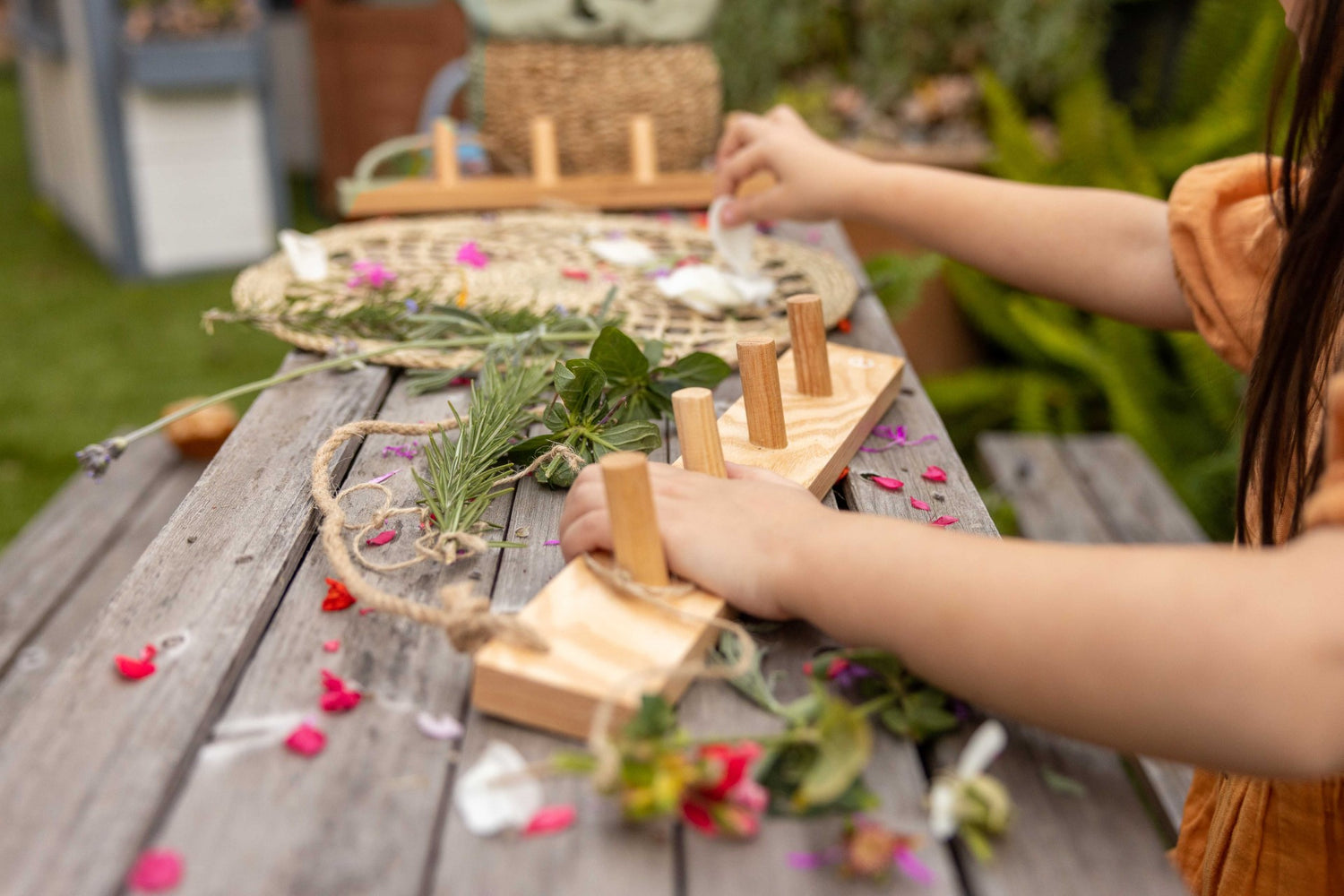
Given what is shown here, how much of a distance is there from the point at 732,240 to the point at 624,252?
0.15m

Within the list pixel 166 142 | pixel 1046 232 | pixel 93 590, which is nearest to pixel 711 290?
pixel 1046 232

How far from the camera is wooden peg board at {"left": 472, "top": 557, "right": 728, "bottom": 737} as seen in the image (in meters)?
0.59

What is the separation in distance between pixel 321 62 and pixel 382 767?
4.63 m

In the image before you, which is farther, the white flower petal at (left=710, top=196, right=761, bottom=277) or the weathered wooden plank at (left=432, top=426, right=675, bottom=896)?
the white flower petal at (left=710, top=196, right=761, bottom=277)

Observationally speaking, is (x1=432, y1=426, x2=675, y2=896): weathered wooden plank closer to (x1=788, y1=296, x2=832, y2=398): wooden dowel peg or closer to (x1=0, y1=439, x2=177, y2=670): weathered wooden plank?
(x1=788, y1=296, x2=832, y2=398): wooden dowel peg

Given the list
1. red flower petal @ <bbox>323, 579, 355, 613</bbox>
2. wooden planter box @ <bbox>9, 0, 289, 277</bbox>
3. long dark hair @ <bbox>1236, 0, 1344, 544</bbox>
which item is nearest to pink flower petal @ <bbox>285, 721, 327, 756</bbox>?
red flower petal @ <bbox>323, 579, 355, 613</bbox>

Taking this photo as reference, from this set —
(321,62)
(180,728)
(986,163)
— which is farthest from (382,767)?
(321,62)

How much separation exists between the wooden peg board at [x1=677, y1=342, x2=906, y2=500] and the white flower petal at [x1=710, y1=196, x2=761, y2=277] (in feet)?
0.83

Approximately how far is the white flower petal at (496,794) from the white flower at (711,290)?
2.33 feet

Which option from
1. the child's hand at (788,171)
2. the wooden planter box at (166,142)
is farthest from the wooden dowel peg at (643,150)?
the wooden planter box at (166,142)

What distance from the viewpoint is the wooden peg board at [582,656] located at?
59 centimetres

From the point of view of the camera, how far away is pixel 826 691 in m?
0.64

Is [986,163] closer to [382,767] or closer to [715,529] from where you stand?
[715,529]

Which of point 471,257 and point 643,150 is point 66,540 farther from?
point 643,150
